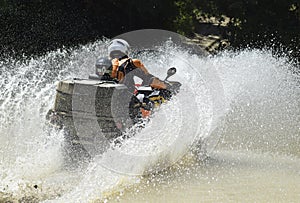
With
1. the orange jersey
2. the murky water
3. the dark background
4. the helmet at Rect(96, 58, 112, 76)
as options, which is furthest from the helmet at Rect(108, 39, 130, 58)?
the dark background

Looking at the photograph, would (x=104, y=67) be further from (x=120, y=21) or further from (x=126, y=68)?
(x=120, y=21)

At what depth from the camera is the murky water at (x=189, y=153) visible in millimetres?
6789

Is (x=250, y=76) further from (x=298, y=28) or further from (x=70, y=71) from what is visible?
(x=298, y=28)

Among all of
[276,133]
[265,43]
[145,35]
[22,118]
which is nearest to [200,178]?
[276,133]

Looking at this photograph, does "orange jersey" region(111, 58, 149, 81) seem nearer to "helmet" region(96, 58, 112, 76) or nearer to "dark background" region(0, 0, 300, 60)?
"helmet" region(96, 58, 112, 76)

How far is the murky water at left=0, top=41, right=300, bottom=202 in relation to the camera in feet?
22.3

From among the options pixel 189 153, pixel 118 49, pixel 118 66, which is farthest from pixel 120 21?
pixel 189 153

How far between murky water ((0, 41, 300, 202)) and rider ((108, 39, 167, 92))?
0.49 metres

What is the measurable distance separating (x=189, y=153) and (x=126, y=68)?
1.58 m

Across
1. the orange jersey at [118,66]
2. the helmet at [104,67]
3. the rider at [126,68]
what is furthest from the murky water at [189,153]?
the helmet at [104,67]

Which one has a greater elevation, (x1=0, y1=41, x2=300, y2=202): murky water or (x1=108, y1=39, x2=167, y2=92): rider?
(x1=108, y1=39, x2=167, y2=92): rider

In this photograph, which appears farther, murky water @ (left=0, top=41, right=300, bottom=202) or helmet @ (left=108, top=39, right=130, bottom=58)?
helmet @ (left=108, top=39, right=130, bottom=58)

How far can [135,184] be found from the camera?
710 centimetres

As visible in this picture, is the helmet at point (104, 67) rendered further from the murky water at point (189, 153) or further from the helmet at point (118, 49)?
the murky water at point (189, 153)
